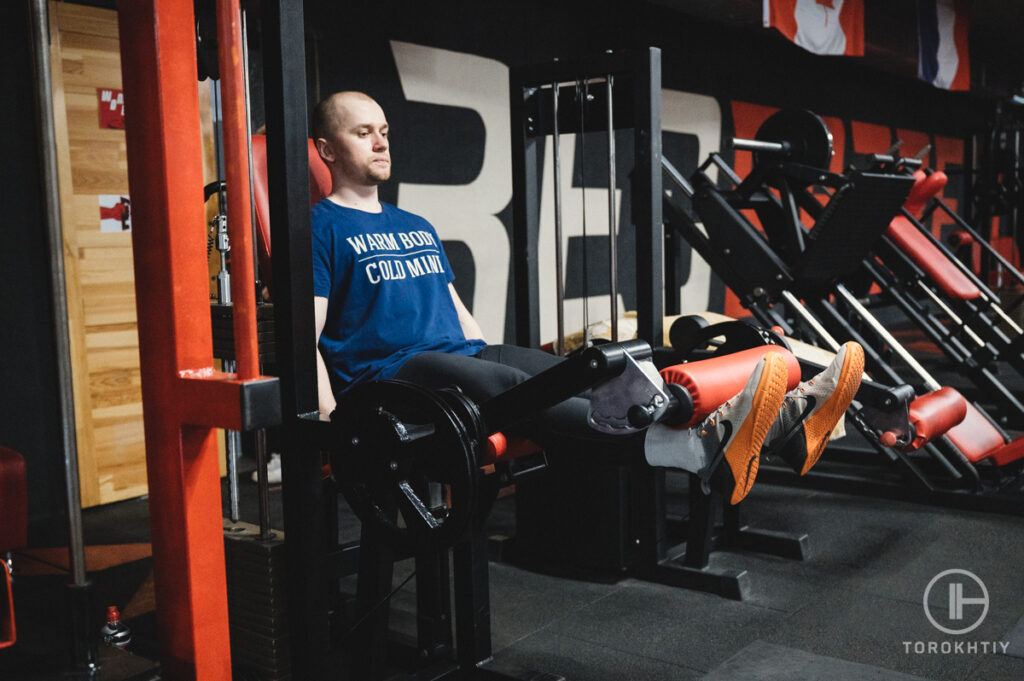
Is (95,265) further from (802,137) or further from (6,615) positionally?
(802,137)

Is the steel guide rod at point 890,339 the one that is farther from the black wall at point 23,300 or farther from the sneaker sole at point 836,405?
the black wall at point 23,300

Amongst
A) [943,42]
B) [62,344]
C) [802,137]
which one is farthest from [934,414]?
[943,42]

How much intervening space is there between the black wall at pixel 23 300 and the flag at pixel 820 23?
4013 millimetres

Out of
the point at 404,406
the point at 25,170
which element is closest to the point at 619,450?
the point at 404,406

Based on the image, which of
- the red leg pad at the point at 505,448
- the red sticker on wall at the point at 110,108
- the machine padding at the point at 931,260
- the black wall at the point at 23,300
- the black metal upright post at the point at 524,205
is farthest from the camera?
the machine padding at the point at 931,260

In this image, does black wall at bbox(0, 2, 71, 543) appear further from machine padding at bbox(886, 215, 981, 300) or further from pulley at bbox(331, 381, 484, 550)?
machine padding at bbox(886, 215, 981, 300)

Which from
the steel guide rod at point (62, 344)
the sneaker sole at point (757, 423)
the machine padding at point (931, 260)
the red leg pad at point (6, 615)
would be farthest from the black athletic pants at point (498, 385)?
the machine padding at point (931, 260)

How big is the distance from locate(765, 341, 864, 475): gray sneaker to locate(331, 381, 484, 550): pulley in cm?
84

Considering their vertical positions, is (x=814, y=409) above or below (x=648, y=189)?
below

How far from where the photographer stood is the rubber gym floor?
2.28 meters

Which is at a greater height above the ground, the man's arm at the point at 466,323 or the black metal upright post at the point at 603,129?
the black metal upright post at the point at 603,129

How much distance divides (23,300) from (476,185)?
8.29 ft

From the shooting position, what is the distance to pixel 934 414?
3.09m

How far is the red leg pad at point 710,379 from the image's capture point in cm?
189
